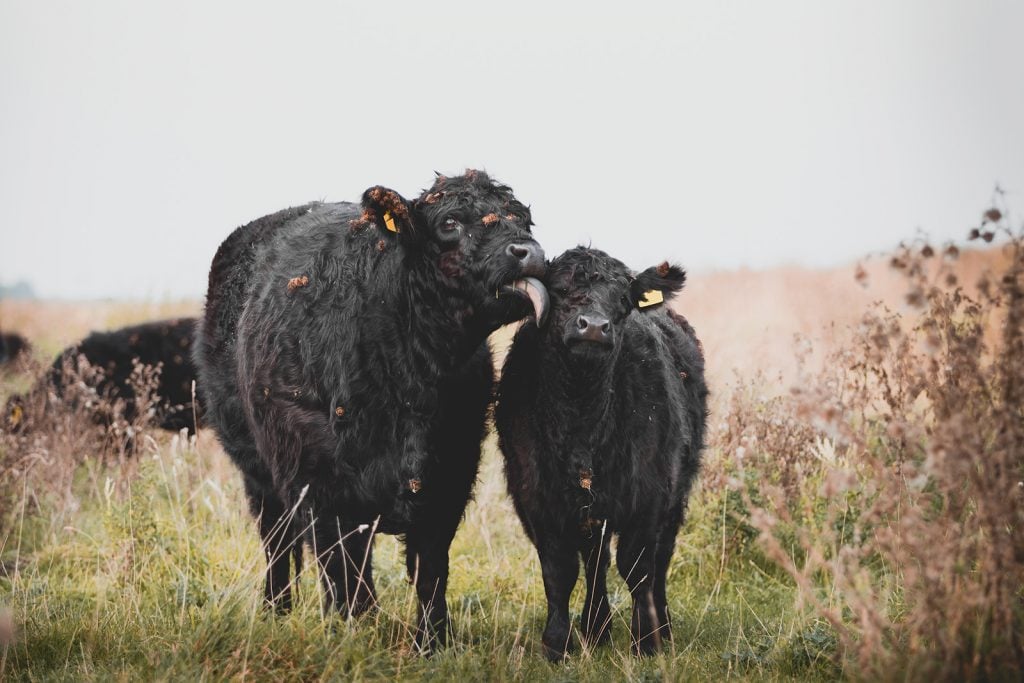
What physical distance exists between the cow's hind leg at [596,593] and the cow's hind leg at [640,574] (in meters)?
0.11

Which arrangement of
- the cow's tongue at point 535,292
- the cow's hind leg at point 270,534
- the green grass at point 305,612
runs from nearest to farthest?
1. the green grass at point 305,612
2. the cow's tongue at point 535,292
3. the cow's hind leg at point 270,534

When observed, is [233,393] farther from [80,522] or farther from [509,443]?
[80,522]

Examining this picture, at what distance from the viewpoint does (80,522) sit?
26.4 ft

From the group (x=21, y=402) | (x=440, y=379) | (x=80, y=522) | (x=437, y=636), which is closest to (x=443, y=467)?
(x=440, y=379)

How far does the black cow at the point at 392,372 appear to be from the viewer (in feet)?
16.7

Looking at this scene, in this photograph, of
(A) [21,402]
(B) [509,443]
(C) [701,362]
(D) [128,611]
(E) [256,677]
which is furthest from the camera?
(A) [21,402]

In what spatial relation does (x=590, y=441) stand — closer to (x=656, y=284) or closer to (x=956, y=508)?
(x=656, y=284)

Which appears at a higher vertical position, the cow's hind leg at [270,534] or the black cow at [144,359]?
the black cow at [144,359]

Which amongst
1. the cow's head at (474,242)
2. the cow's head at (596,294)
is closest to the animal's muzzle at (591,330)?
the cow's head at (596,294)

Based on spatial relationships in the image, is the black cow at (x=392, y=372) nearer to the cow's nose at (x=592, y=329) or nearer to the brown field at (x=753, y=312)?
the cow's nose at (x=592, y=329)

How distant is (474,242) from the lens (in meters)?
5.13

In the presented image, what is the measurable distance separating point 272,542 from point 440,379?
206cm

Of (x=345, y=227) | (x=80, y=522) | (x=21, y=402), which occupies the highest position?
(x=345, y=227)

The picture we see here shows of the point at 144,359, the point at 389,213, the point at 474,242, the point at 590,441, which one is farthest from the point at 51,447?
the point at 590,441
